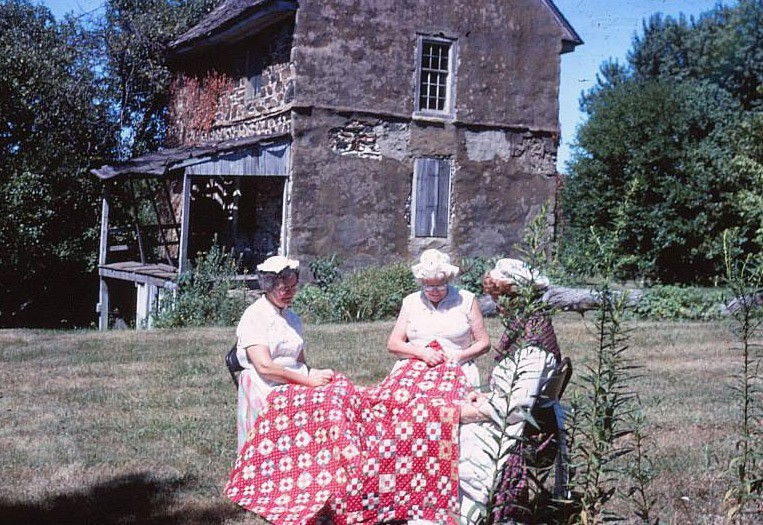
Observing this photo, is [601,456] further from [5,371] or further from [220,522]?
[5,371]

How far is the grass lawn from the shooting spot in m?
5.18

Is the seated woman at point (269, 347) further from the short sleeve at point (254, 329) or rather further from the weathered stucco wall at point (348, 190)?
the weathered stucco wall at point (348, 190)

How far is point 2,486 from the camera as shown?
17.9 ft

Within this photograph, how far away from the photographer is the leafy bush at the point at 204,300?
13484 mm

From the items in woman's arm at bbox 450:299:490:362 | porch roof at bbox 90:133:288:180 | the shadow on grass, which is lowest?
the shadow on grass

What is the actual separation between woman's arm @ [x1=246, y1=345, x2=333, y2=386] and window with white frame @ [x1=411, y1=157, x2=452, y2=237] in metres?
11.4

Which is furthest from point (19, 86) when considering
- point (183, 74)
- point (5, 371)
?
point (5, 371)

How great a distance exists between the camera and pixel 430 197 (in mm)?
16484

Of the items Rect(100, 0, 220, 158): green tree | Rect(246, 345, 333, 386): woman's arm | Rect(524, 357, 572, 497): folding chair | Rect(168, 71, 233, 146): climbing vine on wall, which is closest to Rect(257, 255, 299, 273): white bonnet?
Rect(246, 345, 333, 386): woman's arm

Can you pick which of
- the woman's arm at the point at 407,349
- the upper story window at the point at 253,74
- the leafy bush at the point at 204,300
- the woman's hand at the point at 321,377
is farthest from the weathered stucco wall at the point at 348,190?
the woman's hand at the point at 321,377

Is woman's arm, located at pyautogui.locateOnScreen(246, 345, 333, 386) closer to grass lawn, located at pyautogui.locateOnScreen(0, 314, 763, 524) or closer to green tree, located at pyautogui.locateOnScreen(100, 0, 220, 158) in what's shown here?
grass lawn, located at pyautogui.locateOnScreen(0, 314, 763, 524)

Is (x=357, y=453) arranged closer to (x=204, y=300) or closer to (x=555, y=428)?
(x=555, y=428)

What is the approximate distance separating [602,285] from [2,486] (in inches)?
170

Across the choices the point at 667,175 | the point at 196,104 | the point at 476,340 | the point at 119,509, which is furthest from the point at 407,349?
the point at 667,175
